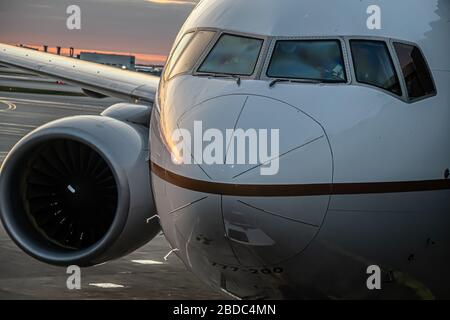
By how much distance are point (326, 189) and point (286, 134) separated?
0.59 m

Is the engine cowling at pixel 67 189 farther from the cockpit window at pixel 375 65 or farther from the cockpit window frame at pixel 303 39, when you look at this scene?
the cockpit window at pixel 375 65

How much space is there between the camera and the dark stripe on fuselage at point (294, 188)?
30.9 ft

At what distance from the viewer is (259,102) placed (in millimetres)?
9773

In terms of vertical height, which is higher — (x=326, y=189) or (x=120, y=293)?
(x=326, y=189)

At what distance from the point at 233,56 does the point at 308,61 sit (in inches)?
Answer: 30.6

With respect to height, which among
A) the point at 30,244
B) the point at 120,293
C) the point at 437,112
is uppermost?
the point at 437,112

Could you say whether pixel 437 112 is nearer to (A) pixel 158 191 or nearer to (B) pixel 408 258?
(B) pixel 408 258

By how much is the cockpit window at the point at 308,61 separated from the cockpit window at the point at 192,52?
3.13 ft

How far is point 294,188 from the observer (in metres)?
9.49

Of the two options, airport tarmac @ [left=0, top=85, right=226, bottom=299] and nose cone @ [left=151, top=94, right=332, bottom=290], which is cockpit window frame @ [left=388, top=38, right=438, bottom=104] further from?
airport tarmac @ [left=0, top=85, right=226, bottom=299]

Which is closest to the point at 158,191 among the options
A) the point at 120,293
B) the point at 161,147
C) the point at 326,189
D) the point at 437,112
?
the point at 161,147

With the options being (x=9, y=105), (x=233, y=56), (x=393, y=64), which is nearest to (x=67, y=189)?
(x=233, y=56)

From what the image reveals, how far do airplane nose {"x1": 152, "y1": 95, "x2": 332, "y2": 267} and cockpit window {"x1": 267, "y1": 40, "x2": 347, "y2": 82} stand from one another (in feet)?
1.85
